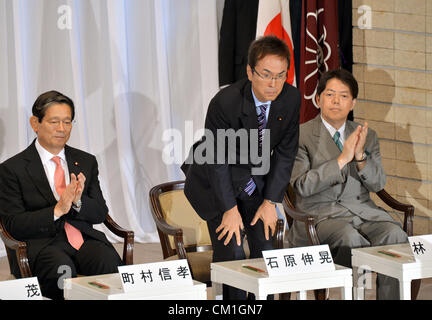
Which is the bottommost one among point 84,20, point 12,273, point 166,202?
point 12,273

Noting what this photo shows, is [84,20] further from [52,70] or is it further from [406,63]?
[406,63]

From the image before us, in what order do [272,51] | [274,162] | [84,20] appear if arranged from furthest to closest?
[84,20], [274,162], [272,51]

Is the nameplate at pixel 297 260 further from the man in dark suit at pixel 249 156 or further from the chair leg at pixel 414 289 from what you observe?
the chair leg at pixel 414 289

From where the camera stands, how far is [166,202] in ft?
13.2

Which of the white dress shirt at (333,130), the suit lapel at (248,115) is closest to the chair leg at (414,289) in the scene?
the white dress shirt at (333,130)

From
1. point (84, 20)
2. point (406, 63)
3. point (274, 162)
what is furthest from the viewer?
point (84, 20)

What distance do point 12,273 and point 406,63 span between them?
2.88 m

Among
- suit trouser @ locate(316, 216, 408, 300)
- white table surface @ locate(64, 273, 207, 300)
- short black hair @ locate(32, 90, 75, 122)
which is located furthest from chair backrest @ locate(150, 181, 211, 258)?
white table surface @ locate(64, 273, 207, 300)

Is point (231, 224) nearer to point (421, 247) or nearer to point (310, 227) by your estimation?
point (310, 227)

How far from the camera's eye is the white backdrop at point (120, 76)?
17.3ft

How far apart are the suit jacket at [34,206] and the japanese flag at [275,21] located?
7.17ft

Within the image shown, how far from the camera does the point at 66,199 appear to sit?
3355 mm

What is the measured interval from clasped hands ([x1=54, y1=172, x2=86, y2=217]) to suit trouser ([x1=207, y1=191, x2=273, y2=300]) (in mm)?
573

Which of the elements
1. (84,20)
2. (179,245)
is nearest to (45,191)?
(179,245)
